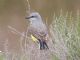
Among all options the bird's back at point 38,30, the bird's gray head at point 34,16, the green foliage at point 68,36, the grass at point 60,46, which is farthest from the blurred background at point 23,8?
the green foliage at point 68,36

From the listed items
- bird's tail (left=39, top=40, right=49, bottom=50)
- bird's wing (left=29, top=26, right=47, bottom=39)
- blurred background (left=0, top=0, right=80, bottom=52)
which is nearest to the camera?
bird's tail (left=39, top=40, right=49, bottom=50)

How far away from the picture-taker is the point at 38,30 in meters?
8.41

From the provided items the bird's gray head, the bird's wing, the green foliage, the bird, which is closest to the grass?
the green foliage

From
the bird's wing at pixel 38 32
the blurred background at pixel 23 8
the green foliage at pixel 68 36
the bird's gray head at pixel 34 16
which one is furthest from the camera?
the blurred background at pixel 23 8

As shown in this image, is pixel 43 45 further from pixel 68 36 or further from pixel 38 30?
pixel 68 36

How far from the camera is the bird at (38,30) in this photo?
313 inches

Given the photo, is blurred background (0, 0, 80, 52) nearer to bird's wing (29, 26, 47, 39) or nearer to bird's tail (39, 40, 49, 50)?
bird's wing (29, 26, 47, 39)

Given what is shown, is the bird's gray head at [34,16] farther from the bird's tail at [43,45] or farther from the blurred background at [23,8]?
the blurred background at [23,8]

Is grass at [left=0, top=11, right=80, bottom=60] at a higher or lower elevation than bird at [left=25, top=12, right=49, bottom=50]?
lower

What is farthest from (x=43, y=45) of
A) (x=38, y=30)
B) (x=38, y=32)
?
(x=38, y=30)

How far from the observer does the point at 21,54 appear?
24.0 ft

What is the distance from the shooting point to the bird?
7938 millimetres

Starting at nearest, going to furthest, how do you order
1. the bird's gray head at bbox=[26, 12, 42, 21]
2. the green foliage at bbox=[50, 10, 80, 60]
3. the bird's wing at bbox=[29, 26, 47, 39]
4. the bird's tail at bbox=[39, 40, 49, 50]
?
the green foliage at bbox=[50, 10, 80, 60] < the bird's tail at bbox=[39, 40, 49, 50] < the bird's wing at bbox=[29, 26, 47, 39] < the bird's gray head at bbox=[26, 12, 42, 21]

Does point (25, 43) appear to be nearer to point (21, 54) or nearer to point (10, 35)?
point (21, 54)
